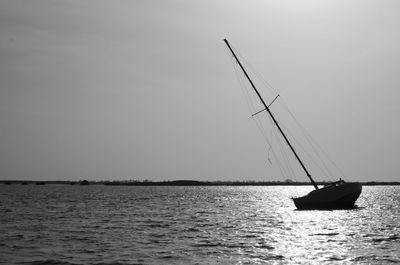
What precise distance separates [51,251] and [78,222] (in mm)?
20026

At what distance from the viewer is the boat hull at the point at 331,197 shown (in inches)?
2346

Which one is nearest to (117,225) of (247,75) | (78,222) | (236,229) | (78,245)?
(78,222)

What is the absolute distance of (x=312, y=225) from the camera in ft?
152

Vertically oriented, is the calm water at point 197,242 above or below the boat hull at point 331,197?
below

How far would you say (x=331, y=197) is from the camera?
5975 centimetres

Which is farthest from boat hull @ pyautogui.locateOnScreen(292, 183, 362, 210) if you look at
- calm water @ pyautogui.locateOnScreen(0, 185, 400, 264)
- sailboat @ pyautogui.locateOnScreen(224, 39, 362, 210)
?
calm water @ pyautogui.locateOnScreen(0, 185, 400, 264)

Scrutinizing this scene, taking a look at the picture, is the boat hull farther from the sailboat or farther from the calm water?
the calm water

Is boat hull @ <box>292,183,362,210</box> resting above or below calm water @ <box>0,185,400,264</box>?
above

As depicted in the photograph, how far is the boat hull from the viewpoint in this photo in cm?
5959

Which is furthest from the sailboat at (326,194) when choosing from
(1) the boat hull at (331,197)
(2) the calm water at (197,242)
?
(2) the calm water at (197,242)

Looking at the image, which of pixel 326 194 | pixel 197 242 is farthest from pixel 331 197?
pixel 197 242

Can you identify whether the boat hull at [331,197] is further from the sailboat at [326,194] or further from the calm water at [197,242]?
the calm water at [197,242]

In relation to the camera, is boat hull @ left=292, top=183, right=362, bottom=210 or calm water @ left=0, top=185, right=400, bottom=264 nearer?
calm water @ left=0, top=185, right=400, bottom=264

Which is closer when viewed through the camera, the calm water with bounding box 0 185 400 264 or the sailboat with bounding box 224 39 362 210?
the calm water with bounding box 0 185 400 264
